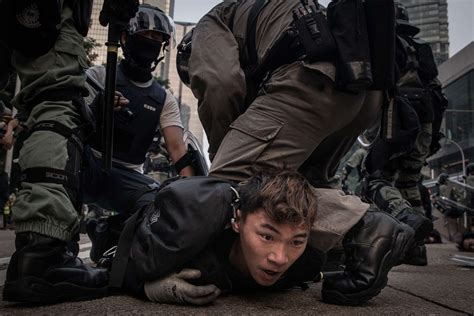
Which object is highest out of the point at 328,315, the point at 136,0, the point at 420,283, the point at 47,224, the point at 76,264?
the point at 136,0

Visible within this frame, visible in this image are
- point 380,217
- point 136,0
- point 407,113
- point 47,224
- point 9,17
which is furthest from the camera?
point 407,113

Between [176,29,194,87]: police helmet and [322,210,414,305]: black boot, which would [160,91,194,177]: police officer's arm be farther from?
[322,210,414,305]: black boot

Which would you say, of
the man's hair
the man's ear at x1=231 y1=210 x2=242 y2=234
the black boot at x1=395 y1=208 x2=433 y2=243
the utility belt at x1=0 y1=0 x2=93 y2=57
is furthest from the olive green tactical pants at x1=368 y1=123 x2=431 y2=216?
the utility belt at x1=0 y1=0 x2=93 y2=57

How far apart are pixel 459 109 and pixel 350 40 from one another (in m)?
33.1

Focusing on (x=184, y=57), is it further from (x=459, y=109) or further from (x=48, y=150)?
(x=459, y=109)

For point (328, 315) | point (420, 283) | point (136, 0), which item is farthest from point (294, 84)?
point (420, 283)

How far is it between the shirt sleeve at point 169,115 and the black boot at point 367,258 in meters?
1.78

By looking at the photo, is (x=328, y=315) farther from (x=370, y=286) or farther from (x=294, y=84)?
(x=294, y=84)

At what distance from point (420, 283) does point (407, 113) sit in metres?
1.36

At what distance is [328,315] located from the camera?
1.30 m

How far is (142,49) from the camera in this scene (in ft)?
9.04

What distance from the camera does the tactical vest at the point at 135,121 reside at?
2.78 metres

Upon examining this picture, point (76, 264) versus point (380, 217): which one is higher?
point (380, 217)

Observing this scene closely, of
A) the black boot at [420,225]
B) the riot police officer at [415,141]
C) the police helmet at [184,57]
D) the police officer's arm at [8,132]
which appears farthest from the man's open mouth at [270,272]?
the riot police officer at [415,141]
